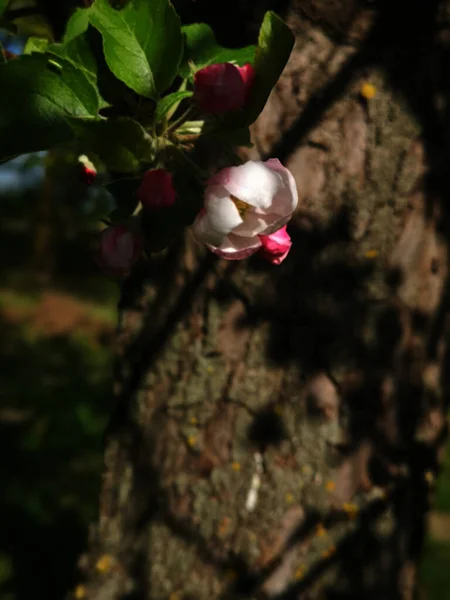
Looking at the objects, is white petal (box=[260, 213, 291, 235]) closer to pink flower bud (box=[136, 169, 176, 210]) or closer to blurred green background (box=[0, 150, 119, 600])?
pink flower bud (box=[136, 169, 176, 210])

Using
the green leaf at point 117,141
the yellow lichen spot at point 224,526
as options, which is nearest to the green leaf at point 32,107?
the green leaf at point 117,141

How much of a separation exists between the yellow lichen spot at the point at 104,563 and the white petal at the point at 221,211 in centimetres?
141

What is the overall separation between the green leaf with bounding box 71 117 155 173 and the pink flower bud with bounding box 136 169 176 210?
32mm

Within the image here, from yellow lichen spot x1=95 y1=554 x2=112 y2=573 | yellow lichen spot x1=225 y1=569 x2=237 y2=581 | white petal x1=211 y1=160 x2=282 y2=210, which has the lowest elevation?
yellow lichen spot x1=95 y1=554 x2=112 y2=573

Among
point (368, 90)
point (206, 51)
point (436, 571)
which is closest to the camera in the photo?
point (206, 51)

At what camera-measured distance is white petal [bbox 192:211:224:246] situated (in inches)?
40.6

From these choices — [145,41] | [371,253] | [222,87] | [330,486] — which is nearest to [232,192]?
[222,87]

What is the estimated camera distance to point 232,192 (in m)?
1.01

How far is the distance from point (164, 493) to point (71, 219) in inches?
544

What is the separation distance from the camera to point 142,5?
3.51ft

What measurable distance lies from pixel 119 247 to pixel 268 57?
1.28 feet

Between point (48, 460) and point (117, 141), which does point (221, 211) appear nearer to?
point (117, 141)

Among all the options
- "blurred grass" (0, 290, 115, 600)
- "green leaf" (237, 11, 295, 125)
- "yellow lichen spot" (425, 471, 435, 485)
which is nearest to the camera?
"green leaf" (237, 11, 295, 125)

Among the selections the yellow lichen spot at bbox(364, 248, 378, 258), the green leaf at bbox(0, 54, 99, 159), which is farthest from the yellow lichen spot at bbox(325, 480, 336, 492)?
the green leaf at bbox(0, 54, 99, 159)
